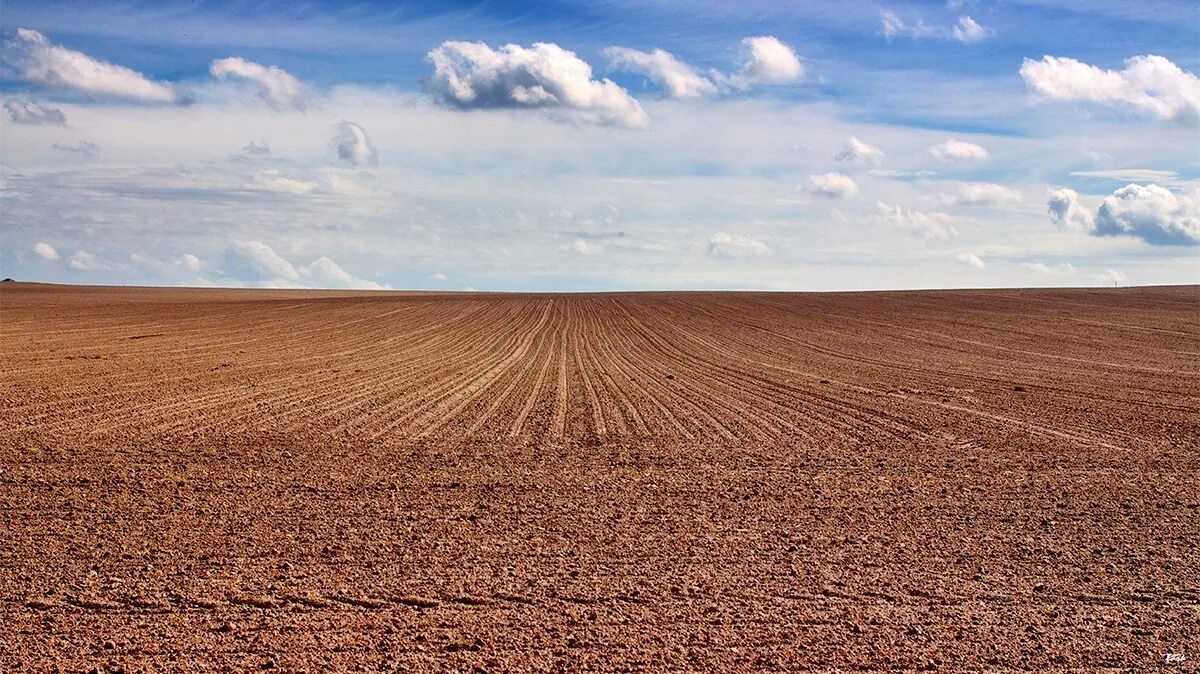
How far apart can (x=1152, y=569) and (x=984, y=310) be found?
147 ft

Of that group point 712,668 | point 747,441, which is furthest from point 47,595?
point 747,441

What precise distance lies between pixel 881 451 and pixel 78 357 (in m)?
18.4

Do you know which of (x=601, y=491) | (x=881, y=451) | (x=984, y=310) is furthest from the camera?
(x=984, y=310)

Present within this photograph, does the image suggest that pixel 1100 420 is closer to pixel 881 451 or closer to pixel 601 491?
pixel 881 451

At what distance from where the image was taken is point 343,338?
3325 centimetres

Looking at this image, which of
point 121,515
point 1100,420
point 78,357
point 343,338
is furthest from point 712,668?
point 343,338

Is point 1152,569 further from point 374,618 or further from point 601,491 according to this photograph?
point 374,618

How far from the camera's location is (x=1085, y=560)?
27.5ft

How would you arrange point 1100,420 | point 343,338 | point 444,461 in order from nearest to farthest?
point 444,461
point 1100,420
point 343,338

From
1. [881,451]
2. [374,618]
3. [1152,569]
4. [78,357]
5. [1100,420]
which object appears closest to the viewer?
[374,618]

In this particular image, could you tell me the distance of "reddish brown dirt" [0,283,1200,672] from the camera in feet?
21.5

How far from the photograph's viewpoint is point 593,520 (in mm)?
9500

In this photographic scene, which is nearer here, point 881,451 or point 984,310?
point 881,451

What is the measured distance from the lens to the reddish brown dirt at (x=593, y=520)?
21.5 feet
